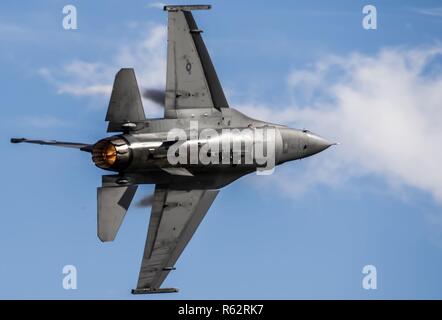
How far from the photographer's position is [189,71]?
4041 centimetres

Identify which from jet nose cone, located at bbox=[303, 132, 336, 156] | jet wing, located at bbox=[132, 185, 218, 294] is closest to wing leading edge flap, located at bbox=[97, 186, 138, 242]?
jet wing, located at bbox=[132, 185, 218, 294]

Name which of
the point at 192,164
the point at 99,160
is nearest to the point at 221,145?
the point at 192,164

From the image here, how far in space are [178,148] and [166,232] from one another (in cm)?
265

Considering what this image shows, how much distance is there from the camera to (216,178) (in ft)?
133

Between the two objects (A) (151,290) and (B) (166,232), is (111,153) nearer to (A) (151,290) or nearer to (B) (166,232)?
(B) (166,232)

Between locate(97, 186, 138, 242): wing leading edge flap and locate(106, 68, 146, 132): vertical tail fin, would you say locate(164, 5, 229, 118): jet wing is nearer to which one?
locate(106, 68, 146, 132): vertical tail fin

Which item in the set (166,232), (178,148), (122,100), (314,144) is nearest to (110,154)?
(122,100)

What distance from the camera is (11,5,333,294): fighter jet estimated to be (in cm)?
3850

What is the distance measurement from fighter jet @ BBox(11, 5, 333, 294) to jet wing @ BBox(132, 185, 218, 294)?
3 centimetres

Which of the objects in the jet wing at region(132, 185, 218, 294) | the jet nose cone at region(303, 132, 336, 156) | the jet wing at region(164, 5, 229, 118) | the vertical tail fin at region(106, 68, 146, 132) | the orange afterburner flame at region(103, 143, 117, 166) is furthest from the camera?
the jet nose cone at region(303, 132, 336, 156)

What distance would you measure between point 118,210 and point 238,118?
437cm

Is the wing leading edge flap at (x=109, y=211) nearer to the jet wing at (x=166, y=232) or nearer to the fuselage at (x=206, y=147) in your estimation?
the fuselage at (x=206, y=147)

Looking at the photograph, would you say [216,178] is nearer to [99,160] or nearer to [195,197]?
[195,197]

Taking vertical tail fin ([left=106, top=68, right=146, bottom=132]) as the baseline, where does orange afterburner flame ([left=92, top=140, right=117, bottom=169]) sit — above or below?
below
